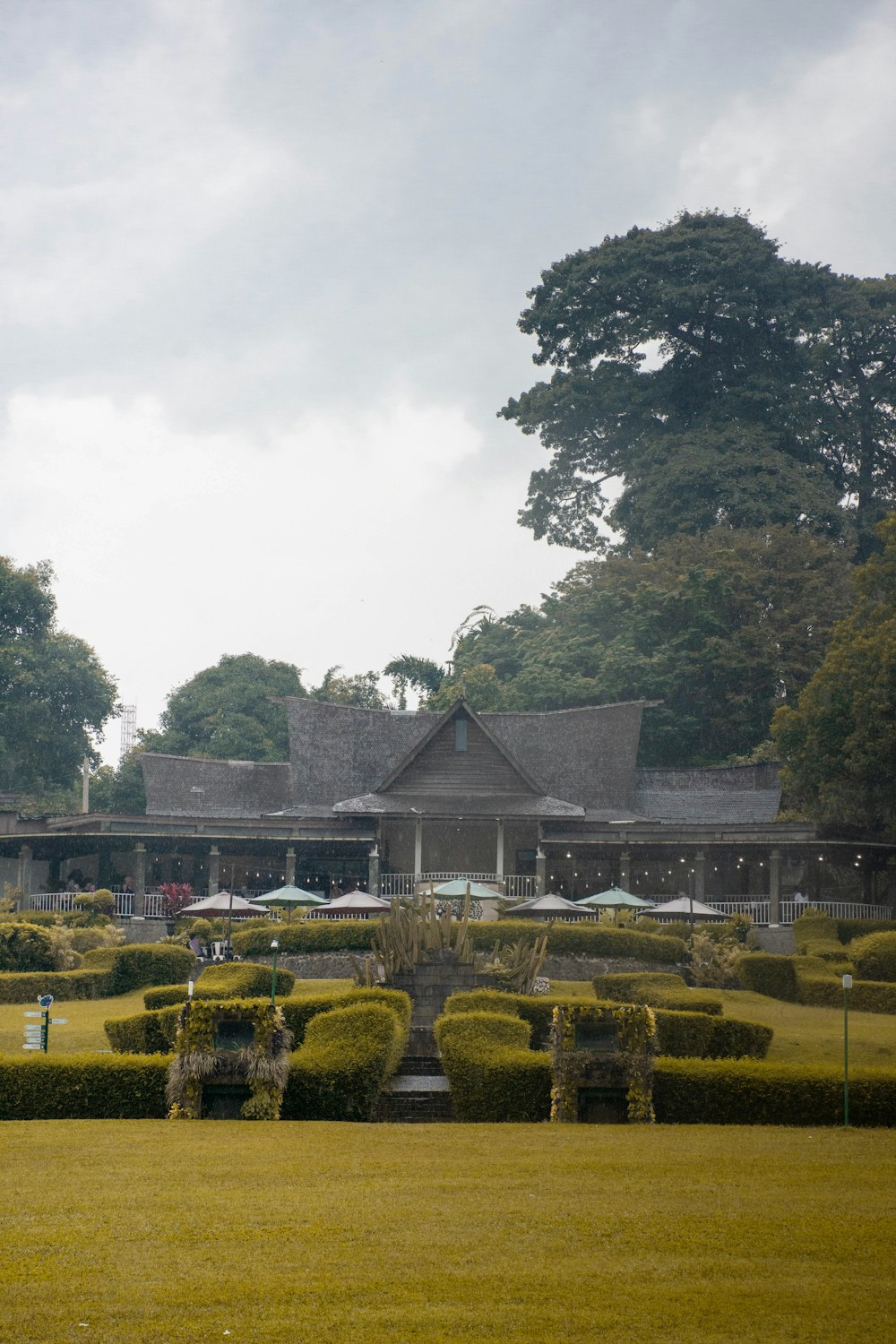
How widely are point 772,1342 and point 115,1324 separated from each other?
410cm

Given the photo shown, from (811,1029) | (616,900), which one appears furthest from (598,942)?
(811,1029)

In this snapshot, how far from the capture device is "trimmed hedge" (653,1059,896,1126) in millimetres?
17953

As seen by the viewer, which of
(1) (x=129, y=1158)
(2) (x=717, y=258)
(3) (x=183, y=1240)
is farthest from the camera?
(2) (x=717, y=258)

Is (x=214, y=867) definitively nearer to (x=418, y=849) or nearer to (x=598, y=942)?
(x=418, y=849)

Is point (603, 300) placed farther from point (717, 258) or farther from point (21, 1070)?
point (21, 1070)

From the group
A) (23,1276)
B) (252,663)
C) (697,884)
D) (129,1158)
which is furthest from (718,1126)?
(252,663)

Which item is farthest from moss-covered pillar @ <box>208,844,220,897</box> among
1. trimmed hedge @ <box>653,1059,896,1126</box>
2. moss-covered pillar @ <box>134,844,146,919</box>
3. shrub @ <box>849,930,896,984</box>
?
trimmed hedge @ <box>653,1059,896,1126</box>

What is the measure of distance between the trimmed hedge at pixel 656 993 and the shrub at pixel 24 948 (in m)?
13.3

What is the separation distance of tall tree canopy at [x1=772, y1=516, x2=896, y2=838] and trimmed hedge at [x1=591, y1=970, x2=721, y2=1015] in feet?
44.9

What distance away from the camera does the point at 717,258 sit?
83125 millimetres

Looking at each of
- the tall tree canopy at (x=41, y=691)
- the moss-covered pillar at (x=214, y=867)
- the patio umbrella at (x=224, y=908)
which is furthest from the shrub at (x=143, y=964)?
the tall tree canopy at (x=41, y=691)

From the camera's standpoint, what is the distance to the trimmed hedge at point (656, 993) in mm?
27250

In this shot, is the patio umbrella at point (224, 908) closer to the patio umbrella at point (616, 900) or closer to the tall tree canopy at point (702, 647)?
the patio umbrella at point (616, 900)

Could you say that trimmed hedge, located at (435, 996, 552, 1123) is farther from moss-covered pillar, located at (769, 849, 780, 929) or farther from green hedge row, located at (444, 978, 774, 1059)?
moss-covered pillar, located at (769, 849, 780, 929)
